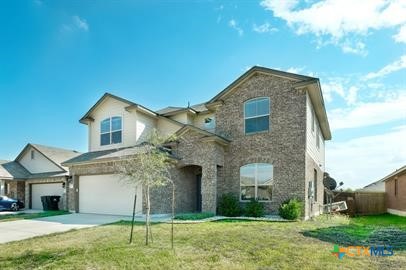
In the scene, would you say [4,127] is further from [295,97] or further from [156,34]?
[295,97]

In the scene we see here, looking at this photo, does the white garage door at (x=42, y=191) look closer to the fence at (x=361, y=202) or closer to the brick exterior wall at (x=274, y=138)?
the brick exterior wall at (x=274, y=138)

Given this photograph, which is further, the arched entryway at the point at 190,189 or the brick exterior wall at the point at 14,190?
the brick exterior wall at the point at 14,190

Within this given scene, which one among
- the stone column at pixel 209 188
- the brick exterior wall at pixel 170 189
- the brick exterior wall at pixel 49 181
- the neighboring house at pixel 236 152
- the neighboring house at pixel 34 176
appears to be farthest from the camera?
the neighboring house at pixel 34 176

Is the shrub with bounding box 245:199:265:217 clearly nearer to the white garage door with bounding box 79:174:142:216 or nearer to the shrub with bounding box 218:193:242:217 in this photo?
the shrub with bounding box 218:193:242:217

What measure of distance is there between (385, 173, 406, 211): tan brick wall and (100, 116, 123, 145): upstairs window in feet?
67.6

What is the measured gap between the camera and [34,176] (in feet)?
75.5

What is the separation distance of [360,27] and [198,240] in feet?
34.4

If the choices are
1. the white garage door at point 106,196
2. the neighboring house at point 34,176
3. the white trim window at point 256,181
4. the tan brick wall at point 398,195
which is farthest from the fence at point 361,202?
the neighboring house at point 34,176

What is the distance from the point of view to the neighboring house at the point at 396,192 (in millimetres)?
19922

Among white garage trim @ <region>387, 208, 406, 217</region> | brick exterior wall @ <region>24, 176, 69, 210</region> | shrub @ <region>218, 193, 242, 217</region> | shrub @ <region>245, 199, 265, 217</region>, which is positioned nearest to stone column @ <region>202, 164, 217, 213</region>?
shrub @ <region>218, 193, 242, 217</region>

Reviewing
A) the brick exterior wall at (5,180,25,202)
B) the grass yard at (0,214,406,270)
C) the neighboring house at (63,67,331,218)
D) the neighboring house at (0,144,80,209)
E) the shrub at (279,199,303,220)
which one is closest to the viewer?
the grass yard at (0,214,406,270)

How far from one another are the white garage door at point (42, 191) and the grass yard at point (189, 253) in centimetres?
1379

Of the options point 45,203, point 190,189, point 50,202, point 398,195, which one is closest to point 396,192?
point 398,195

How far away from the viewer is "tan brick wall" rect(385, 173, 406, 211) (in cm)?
1998
